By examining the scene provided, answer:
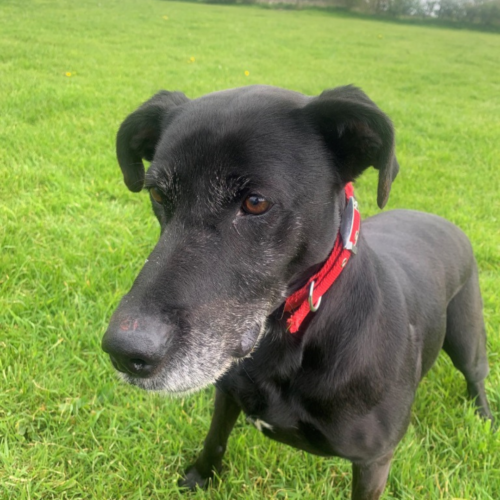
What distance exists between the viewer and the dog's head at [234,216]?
155cm

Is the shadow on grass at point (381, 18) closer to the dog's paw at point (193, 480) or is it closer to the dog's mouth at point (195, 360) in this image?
the dog's paw at point (193, 480)

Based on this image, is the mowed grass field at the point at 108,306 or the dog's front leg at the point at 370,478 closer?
the dog's front leg at the point at 370,478

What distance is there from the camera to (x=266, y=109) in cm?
186

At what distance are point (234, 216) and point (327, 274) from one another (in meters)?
0.45

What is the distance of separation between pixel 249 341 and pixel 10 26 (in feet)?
46.1

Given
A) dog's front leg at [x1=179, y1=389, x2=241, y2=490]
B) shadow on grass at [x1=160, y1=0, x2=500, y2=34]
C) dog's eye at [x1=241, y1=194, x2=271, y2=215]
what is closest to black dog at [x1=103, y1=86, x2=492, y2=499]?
dog's eye at [x1=241, y1=194, x2=271, y2=215]

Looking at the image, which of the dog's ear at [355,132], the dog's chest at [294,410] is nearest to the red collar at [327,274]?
the dog's ear at [355,132]

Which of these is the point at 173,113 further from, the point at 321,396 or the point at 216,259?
the point at 321,396

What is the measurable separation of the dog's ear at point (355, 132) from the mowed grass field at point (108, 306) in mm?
1696

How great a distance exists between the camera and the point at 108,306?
3.38 metres

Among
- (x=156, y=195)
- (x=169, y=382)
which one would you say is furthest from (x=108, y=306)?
(x=169, y=382)

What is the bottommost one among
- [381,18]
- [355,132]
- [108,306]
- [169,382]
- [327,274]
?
[381,18]

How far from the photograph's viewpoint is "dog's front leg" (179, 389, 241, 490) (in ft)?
8.20

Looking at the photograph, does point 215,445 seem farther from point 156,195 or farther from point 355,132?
point 355,132
